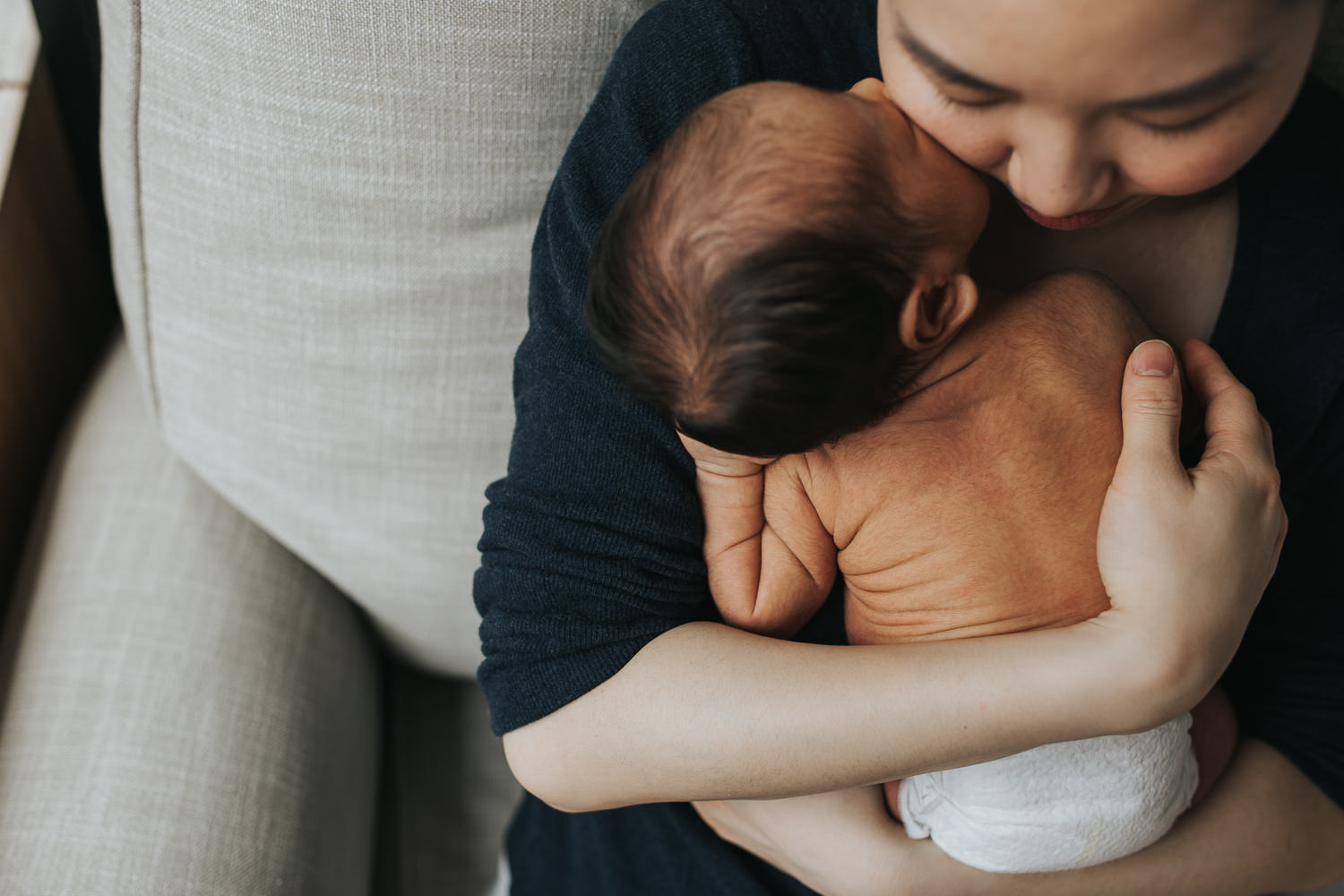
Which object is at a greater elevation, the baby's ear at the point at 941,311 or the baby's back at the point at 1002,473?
the baby's ear at the point at 941,311

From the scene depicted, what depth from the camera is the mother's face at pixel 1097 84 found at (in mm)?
513

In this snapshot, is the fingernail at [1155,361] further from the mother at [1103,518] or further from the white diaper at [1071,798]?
the white diaper at [1071,798]

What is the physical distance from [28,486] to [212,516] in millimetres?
244

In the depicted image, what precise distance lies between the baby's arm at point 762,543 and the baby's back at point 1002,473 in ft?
0.11

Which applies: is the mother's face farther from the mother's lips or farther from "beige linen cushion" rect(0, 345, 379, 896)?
"beige linen cushion" rect(0, 345, 379, 896)

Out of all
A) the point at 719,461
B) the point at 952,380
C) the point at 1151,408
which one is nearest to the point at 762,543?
the point at 719,461

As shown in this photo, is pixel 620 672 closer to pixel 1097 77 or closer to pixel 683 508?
pixel 683 508

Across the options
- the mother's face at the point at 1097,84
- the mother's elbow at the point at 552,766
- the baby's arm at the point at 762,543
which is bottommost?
the mother's elbow at the point at 552,766

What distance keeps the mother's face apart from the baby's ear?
0.22 feet

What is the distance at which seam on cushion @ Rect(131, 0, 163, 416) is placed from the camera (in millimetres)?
800

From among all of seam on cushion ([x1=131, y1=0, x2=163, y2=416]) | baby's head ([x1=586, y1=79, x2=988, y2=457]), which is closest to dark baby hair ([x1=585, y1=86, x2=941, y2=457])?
baby's head ([x1=586, y1=79, x2=988, y2=457])

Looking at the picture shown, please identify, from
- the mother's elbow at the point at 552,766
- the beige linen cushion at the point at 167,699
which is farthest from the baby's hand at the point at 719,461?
the beige linen cushion at the point at 167,699

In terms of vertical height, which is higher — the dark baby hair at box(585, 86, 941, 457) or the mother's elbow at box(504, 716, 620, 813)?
the dark baby hair at box(585, 86, 941, 457)

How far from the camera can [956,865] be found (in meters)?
0.78
